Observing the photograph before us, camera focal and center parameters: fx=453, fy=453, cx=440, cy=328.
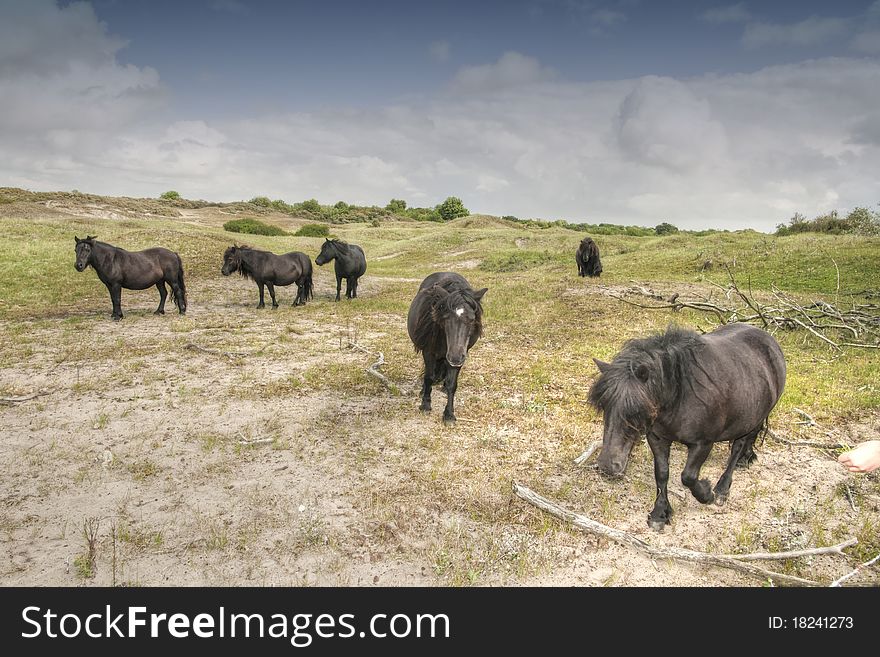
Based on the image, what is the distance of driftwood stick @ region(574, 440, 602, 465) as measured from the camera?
632cm

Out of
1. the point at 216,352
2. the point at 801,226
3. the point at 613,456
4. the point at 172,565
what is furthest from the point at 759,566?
the point at 801,226

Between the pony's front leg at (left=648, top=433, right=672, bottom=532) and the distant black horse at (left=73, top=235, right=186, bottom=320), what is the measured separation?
52.1ft

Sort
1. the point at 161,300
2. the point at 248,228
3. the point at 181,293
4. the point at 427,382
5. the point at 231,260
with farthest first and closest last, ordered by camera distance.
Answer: the point at 248,228 → the point at 231,260 → the point at 181,293 → the point at 161,300 → the point at 427,382

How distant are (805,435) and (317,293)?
746 inches

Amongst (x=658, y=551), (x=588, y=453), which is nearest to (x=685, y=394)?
(x=658, y=551)

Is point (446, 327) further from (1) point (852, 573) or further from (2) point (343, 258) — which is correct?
(2) point (343, 258)

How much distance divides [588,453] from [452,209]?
88200mm

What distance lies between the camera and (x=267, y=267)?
1753 cm

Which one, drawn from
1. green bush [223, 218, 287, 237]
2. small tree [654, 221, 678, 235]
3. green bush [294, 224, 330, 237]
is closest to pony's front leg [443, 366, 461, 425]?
green bush [223, 218, 287, 237]

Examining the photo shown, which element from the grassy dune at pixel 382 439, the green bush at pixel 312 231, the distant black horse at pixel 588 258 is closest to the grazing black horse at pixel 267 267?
the grassy dune at pixel 382 439

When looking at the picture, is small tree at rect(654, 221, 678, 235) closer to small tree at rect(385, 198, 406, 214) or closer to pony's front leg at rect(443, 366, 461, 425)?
small tree at rect(385, 198, 406, 214)

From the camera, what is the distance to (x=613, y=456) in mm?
3938

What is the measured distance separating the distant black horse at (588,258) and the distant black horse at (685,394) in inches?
832

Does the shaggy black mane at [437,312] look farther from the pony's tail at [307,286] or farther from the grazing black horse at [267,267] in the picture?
the pony's tail at [307,286]
